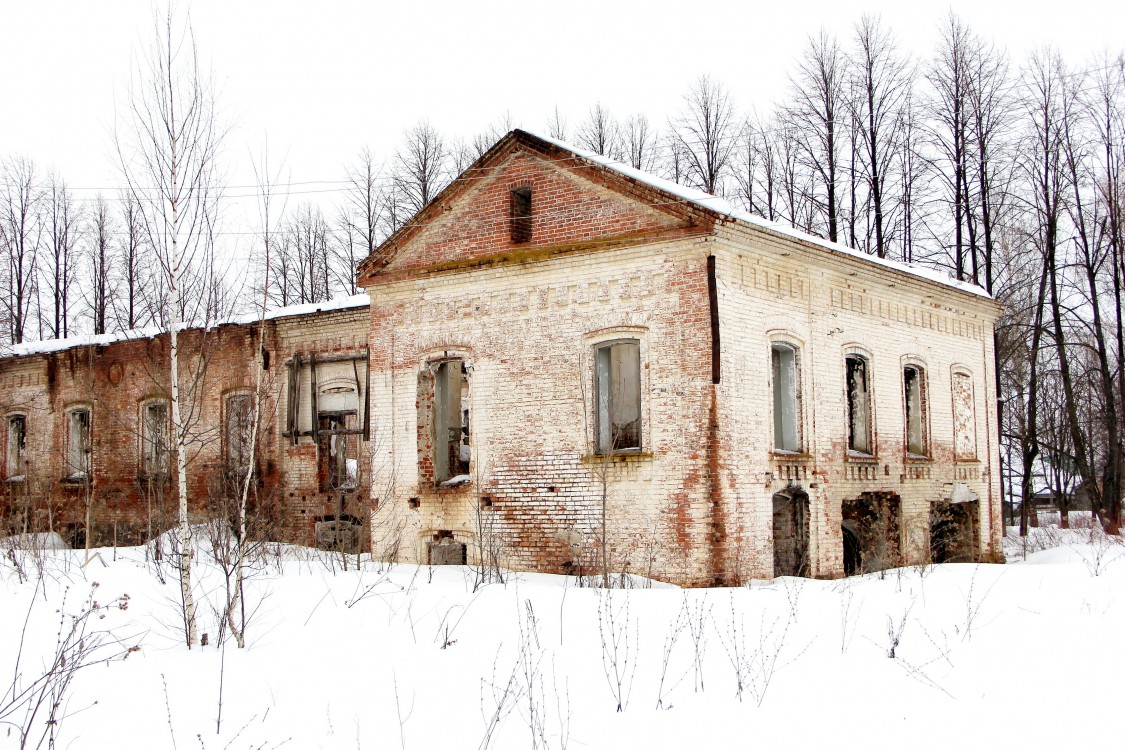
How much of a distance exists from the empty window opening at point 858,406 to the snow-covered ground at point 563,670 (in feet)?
19.2

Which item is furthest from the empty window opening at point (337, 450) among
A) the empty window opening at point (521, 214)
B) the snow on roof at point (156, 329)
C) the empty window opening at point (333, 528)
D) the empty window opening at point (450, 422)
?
the empty window opening at point (521, 214)

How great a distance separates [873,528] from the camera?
15648 millimetres

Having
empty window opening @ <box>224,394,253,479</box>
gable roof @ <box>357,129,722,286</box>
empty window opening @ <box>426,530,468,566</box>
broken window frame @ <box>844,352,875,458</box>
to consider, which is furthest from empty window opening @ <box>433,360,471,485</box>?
broken window frame @ <box>844,352,875,458</box>

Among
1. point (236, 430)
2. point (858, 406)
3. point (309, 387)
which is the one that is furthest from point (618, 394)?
point (236, 430)

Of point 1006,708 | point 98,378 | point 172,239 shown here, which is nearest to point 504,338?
point 172,239

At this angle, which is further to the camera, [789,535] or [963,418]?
[963,418]

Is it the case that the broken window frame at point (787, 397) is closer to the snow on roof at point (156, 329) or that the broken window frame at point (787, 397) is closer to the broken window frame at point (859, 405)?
the broken window frame at point (859, 405)

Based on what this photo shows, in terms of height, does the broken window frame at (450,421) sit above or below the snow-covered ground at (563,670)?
above

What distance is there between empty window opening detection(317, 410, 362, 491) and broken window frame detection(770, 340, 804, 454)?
25.1 ft

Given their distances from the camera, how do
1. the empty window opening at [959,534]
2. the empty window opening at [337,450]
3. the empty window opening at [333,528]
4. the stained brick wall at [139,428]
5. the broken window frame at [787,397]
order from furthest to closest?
the stained brick wall at [139,428] → the empty window opening at [337,450] → the empty window opening at [333,528] → the empty window opening at [959,534] → the broken window frame at [787,397]

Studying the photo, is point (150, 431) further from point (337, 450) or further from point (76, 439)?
point (337, 450)

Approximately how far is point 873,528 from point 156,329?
1444 cm

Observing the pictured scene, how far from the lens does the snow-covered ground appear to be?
6.13 meters

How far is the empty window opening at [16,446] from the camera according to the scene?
23781 millimetres
